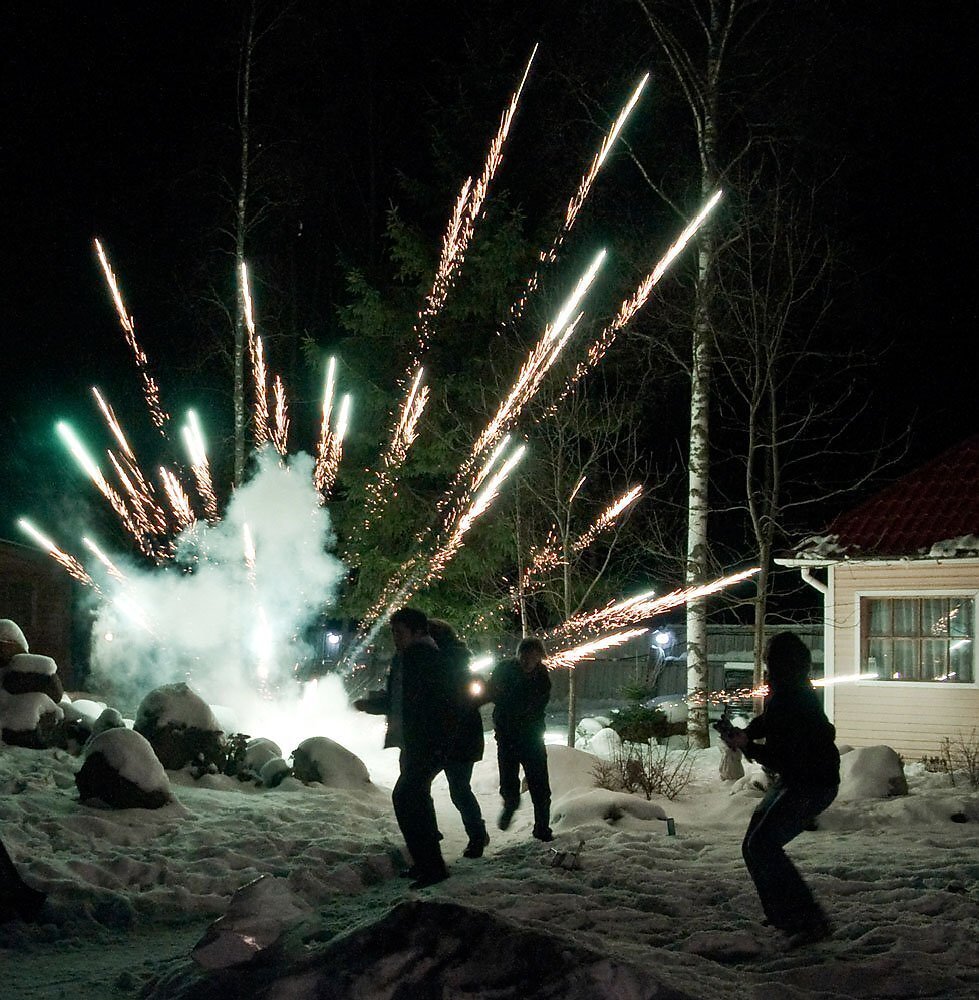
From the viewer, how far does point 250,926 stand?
202 inches

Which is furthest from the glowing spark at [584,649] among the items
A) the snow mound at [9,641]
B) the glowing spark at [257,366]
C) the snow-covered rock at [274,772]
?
the glowing spark at [257,366]

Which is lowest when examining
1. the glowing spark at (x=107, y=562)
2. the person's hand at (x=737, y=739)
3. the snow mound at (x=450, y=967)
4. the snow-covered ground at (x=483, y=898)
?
the snow-covered ground at (x=483, y=898)

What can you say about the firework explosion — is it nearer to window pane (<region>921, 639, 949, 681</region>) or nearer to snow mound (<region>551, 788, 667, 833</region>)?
window pane (<region>921, 639, 949, 681</region>)

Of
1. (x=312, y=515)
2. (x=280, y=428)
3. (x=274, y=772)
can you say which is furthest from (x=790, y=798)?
(x=280, y=428)

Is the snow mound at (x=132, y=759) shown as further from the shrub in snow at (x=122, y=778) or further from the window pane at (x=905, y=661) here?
the window pane at (x=905, y=661)

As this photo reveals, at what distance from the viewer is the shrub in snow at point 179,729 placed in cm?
1073

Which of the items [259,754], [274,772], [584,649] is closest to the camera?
[274,772]

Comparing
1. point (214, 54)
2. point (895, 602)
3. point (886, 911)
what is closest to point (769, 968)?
point (886, 911)

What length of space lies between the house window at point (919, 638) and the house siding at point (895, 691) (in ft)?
0.51

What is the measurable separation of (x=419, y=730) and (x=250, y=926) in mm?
1794

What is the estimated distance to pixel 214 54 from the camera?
71.3ft

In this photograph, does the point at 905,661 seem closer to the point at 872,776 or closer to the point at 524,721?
the point at 872,776

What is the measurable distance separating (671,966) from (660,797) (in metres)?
5.81

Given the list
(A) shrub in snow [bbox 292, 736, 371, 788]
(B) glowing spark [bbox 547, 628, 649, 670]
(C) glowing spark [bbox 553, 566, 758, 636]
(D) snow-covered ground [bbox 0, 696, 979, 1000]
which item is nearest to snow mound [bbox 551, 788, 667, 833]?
(D) snow-covered ground [bbox 0, 696, 979, 1000]
